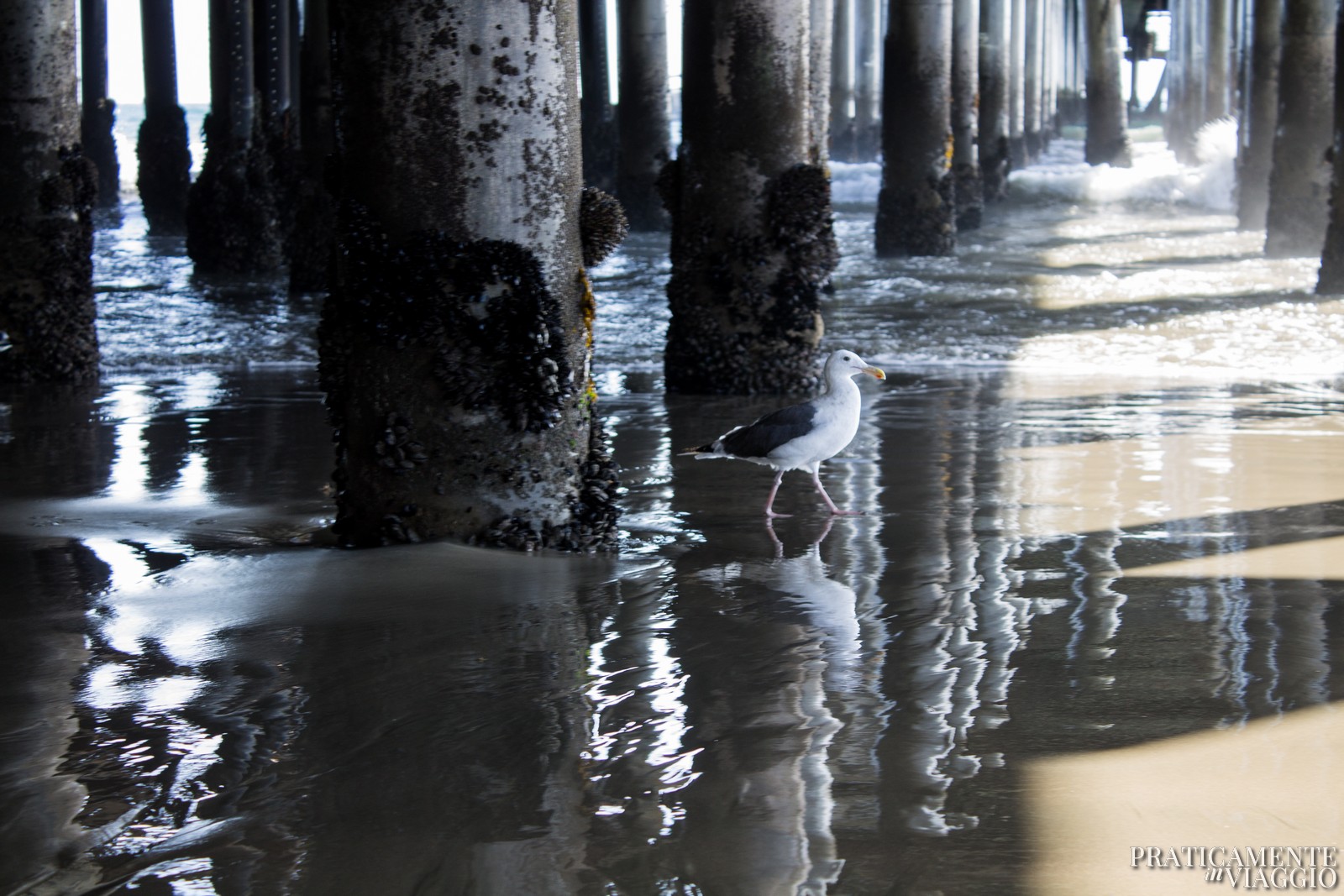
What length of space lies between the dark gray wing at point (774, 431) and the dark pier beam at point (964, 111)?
17.1m

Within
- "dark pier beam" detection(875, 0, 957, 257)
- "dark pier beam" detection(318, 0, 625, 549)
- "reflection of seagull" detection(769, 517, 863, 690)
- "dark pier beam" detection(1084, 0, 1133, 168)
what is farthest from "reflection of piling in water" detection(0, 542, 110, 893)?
"dark pier beam" detection(1084, 0, 1133, 168)

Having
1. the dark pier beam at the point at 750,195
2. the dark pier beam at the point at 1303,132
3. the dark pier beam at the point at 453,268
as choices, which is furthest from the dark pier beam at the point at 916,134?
the dark pier beam at the point at 453,268

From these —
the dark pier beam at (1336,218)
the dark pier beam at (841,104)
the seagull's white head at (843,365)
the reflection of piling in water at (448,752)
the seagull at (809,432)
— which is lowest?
the reflection of piling in water at (448,752)

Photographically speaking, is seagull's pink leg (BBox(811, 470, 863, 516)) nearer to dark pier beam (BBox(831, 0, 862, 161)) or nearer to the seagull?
the seagull

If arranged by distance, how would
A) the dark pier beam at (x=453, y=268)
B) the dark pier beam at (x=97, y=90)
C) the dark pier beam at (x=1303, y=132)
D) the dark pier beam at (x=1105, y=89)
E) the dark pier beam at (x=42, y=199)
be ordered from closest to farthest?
the dark pier beam at (x=453, y=268) → the dark pier beam at (x=42, y=199) → the dark pier beam at (x=1303, y=132) → the dark pier beam at (x=97, y=90) → the dark pier beam at (x=1105, y=89)

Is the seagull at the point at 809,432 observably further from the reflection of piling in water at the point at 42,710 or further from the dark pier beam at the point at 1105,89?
the dark pier beam at the point at 1105,89

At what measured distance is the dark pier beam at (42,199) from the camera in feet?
31.0

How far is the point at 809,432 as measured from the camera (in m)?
5.97

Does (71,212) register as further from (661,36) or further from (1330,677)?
(661,36)

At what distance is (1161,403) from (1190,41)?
41629 millimetres

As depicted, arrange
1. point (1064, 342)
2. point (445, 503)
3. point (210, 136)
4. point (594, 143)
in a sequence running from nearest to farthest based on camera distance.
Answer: point (445, 503)
point (1064, 342)
point (210, 136)
point (594, 143)

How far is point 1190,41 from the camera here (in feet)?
153

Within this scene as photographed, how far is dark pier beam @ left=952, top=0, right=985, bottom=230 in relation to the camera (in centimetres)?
2264

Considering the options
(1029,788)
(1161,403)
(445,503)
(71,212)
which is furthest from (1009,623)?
(71,212)
